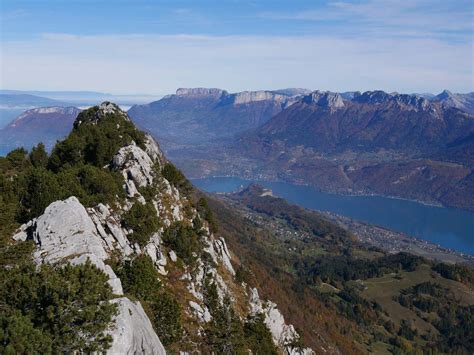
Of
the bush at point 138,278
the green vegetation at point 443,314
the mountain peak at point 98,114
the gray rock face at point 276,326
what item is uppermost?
the mountain peak at point 98,114

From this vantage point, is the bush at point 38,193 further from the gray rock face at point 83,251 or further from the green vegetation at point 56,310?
the green vegetation at point 56,310

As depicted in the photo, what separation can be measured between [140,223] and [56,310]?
66.4 feet

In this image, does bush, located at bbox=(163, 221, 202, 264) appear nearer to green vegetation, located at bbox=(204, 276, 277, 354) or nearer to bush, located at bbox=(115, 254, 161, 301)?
green vegetation, located at bbox=(204, 276, 277, 354)

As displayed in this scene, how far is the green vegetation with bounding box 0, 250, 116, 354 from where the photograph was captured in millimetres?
17859

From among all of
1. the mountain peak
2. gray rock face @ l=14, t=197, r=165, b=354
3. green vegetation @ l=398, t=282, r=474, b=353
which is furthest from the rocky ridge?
green vegetation @ l=398, t=282, r=474, b=353

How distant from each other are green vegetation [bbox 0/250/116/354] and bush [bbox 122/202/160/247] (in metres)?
16.3

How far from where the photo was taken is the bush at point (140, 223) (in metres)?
38.4

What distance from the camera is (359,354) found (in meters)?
106

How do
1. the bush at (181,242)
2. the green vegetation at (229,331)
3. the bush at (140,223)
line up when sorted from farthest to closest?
the bush at (181,242), the bush at (140,223), the green vegetation at (229,331)

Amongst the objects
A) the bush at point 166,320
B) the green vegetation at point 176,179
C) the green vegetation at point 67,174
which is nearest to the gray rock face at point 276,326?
the green vegetation at point 176,179

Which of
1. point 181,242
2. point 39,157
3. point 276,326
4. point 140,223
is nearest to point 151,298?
point 140,223

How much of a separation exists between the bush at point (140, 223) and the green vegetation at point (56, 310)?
53.5 feet

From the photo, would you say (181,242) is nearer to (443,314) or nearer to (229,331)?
(229,331)

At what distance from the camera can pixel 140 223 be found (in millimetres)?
39656
